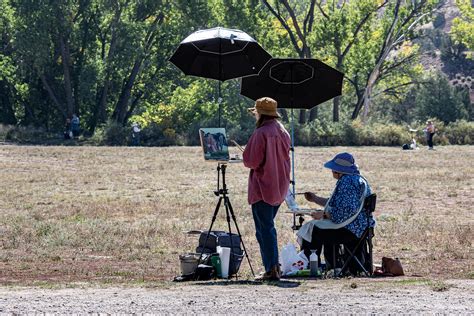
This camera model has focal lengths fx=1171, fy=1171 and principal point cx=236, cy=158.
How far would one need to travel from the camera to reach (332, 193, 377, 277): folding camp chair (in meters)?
13.4

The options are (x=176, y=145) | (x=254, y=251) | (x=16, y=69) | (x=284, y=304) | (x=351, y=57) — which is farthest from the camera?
(x=351, y=57)

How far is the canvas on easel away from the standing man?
1.90 feet

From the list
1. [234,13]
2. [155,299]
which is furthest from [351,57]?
[155,299]

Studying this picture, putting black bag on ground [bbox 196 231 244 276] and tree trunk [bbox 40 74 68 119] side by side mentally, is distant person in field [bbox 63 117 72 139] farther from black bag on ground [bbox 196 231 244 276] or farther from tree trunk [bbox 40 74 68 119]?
black bag on ground [bbox 196 231 244 276]

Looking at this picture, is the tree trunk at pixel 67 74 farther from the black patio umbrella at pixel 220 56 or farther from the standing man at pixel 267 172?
the standing man at pixel 267 172

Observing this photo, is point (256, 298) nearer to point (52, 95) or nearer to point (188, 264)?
point (188, 264)

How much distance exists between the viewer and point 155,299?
10.9 meters

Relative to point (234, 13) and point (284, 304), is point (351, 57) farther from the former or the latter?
point (284, 304)

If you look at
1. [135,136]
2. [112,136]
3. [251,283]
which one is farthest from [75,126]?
[251,283]

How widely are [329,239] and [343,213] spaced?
34 centimetres

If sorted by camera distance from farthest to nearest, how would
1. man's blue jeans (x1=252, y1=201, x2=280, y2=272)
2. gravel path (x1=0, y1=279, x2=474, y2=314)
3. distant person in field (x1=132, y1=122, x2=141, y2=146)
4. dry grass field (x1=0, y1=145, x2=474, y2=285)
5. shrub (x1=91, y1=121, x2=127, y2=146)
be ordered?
shrub (x1=91, y1=121, x2=127, y2=146) < distant person in field (x1=132, y1=122, x2=141, y2=146) < dry grass field (x1=0, y1=145, x2=474, y2=285) < man's blue jeans (x1=252, y1=201, x2=280, y2=272) < gravel path (x1=0, y1=279, x2=474, y2=314)

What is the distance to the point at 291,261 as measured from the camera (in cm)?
1361

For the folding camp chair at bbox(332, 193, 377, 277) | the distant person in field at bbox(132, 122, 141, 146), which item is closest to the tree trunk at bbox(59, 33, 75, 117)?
the distant person in field at bbox(132, 122, 141, 146)

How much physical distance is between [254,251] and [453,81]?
91.9m
